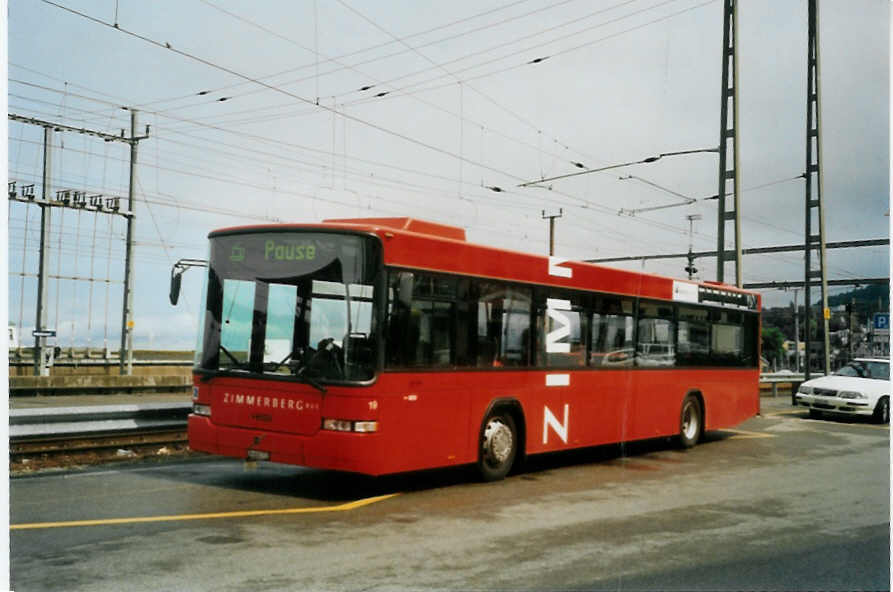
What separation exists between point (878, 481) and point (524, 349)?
16.3 feet

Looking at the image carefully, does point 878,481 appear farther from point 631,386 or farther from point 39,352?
point 39,352

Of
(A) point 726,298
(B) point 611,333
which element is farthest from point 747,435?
(B) point 611,333

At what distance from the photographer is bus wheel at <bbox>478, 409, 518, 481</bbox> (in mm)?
10109

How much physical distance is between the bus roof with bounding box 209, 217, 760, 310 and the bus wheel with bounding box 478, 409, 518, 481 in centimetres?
166

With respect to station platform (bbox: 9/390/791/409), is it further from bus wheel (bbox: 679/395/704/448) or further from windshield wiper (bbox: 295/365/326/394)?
windshield wiper (bbox: 295/365/326/394)

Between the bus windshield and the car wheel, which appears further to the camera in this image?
the car wheel

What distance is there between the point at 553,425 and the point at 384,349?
11.1 feet

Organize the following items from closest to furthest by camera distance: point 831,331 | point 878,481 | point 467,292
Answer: point 467,292 < point 878,481 < point 831,331

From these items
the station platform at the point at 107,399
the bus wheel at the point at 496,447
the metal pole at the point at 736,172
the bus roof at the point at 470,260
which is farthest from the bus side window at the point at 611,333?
the station platform at the point at 107,399

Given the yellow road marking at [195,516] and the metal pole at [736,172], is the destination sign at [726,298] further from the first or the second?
the yellow road marking at [195,516]

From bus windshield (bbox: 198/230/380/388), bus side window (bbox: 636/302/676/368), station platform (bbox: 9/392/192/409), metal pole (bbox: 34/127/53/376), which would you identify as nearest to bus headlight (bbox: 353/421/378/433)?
bus windshield (bbox: 198/230/380/388)

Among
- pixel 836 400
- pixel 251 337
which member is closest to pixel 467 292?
pixel 251 337

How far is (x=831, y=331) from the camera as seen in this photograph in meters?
18.3

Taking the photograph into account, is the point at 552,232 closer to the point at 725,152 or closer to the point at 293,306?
the point at 725,152
